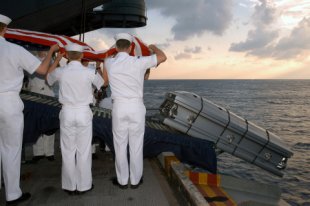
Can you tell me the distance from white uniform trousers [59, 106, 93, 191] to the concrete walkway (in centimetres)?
20

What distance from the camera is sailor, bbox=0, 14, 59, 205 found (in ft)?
11.5

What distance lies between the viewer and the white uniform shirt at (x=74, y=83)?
387 centimetres

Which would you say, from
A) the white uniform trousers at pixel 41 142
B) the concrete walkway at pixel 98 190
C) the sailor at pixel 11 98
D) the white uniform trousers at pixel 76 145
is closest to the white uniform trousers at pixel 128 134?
the concrete walkway at pixel 98 190

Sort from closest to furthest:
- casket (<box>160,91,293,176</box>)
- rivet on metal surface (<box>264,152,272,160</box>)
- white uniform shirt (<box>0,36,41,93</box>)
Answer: white uniform shirt (<box>0,36,41,93</box>) < casket (<box>160,91,293,176</box>) < rivet on metal surface (<box>264,152,272,160</box>)

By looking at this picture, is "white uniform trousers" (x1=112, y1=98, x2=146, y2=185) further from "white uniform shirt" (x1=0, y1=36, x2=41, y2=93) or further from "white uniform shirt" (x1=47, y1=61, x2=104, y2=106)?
"white uniform shirt" (x1=0, y1=36, x2=41, y2=93)

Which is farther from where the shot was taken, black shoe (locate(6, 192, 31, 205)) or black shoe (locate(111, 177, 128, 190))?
black shoe (locate(111, 177, 128, 190))

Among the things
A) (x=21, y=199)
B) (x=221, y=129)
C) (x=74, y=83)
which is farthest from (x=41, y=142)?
(x=221, y=129)

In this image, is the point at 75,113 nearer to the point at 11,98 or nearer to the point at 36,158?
the point at 11,98

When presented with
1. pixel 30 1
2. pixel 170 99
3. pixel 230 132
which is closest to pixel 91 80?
pixel 170 99

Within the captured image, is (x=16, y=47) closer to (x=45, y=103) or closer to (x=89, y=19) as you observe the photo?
(x=45, y=103)

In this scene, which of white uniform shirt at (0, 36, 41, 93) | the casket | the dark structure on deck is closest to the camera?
white uniform shirt at (0, 36, 41, 93)

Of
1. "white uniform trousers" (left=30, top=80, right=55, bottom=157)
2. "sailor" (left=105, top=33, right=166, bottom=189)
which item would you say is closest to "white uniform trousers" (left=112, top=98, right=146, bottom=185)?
"sailor" (left=105, top=33, right=166, bottom=189)

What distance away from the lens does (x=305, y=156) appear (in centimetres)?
1962

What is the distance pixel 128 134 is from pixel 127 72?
86cm
